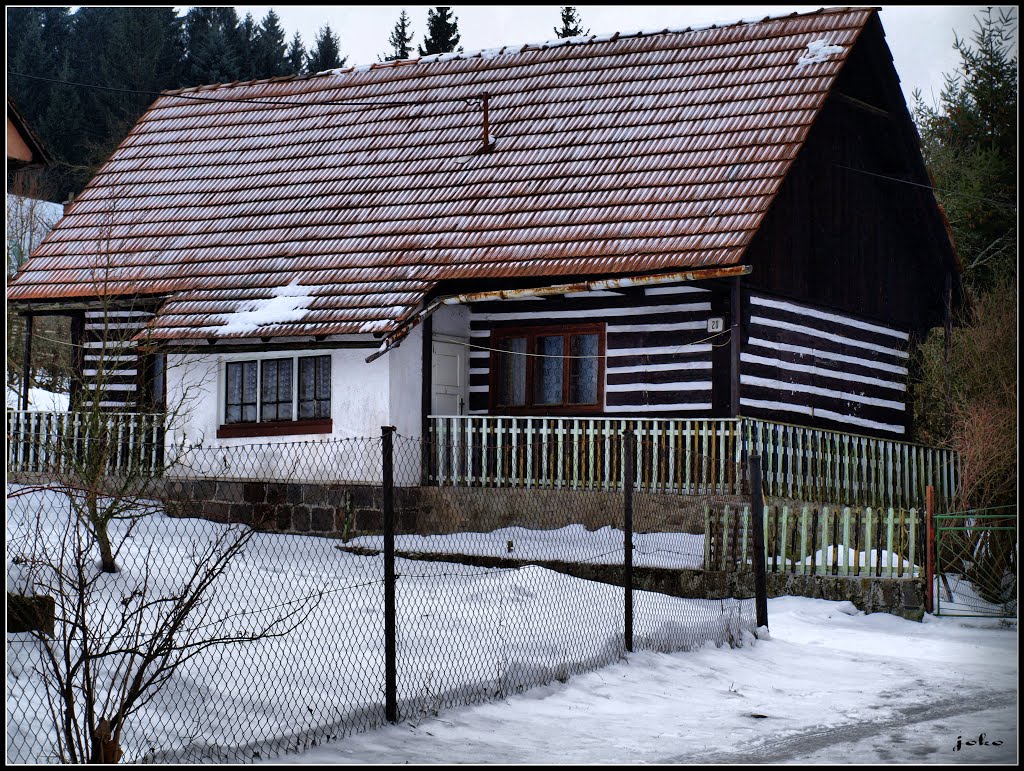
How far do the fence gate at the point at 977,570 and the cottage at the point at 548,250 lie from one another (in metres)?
3.48

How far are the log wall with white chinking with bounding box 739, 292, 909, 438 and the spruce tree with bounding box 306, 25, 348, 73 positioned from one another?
146 ft

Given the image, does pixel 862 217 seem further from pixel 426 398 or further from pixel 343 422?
pixel 343 422

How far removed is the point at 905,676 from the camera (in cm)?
1266

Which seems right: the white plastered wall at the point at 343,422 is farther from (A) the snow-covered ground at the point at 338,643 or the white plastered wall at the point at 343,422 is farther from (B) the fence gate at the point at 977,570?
(B) the fence gate at the point at 977,570

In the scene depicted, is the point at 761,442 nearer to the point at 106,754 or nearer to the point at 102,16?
the point at 106,754

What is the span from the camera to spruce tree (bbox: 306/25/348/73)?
64.1 metres

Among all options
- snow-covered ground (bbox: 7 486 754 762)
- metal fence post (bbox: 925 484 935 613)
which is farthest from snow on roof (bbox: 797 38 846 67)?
snow-covered ground (bbox: 7 486 754 762)

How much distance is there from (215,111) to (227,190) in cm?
293

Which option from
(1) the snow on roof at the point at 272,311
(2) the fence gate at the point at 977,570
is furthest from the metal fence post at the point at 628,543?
(1) the snow on roof at the point at 272,311

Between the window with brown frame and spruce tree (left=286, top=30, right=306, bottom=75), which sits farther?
spruce tree (left=286, top=30, right=306, bottom=75)

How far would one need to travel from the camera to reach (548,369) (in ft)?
70.0

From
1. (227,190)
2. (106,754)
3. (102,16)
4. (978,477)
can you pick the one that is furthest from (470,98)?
(102,16)

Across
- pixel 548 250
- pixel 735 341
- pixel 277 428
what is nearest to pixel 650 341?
pixel 735 341

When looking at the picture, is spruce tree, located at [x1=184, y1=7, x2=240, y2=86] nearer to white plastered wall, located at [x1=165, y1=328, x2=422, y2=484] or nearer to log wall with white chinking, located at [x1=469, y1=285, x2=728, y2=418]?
white plastered wall, located at [x1=165, y1=328, x2=422, y2=484]
